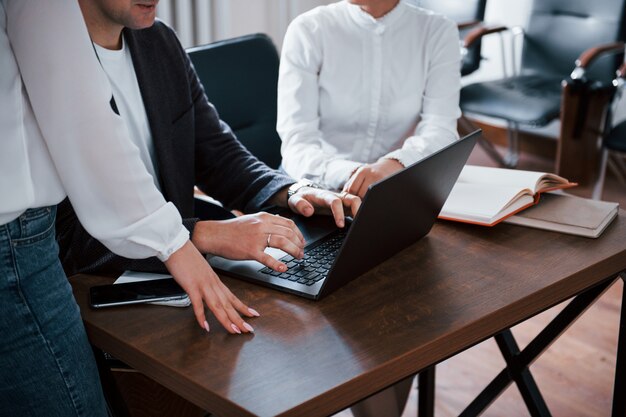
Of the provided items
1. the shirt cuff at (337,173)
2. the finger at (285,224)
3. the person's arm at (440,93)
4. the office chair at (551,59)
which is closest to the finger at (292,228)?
the finger at (285,224)

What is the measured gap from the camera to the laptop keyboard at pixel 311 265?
1275mm

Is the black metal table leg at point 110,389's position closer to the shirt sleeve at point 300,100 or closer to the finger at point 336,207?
the finger at point 336,207

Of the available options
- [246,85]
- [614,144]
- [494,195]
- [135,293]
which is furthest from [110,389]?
[614,144]

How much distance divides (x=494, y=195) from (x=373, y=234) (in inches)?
16.8

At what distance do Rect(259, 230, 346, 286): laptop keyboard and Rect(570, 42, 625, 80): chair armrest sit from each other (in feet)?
7.91

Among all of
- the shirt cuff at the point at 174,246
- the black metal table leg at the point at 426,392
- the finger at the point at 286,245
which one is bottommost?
the black metal table leg at the point at 426,392

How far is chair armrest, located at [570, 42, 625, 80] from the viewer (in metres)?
3.48

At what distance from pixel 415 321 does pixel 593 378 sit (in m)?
1.47

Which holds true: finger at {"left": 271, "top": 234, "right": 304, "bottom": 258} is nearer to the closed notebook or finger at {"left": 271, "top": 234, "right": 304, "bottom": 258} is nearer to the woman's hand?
the woman's hand

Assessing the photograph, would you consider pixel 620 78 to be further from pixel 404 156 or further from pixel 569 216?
pixel 569 216

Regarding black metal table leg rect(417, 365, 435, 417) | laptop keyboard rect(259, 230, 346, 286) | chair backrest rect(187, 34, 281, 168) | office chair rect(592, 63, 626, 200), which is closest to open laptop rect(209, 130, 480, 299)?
laptop keyboard rect(259, 230, 346, 286)

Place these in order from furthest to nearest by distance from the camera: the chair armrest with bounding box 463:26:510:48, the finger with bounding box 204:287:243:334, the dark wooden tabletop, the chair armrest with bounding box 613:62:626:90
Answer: the chair armrest with bounding box 463:26:510:48
the chair armrest with bounding box 613:62:626:90
the finger with bounding box 204:287:243:334
the dark wooden tabletop

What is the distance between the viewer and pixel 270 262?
4.18 ft

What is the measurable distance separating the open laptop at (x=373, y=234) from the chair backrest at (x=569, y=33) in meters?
2.64
